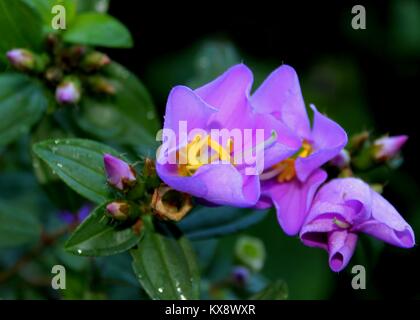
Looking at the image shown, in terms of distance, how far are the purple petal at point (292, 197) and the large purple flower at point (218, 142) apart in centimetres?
13

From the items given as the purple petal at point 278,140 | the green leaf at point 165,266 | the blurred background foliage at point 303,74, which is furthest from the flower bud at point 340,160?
the blurred background foliage at point 303,74

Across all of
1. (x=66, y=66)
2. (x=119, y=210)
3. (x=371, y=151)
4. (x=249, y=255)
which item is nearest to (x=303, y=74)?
(x=249, y=255)

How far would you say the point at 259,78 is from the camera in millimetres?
4332

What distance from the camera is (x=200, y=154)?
2.12 meters

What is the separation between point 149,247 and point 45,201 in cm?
137

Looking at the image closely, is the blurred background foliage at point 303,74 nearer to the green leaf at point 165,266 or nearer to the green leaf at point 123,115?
the green leaf at point 123,115

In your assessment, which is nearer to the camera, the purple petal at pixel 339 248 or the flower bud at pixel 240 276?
the purple petal at pixel 339 248

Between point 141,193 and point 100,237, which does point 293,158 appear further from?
point 100,237

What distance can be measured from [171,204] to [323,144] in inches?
18.9

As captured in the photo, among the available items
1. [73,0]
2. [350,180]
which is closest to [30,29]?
[73,0]

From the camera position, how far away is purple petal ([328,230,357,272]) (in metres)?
2.03

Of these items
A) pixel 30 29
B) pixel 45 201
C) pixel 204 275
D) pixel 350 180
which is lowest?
pixel 204 275

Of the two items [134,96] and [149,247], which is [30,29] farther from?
[149,247]

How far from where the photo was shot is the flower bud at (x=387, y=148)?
251 centimetres
